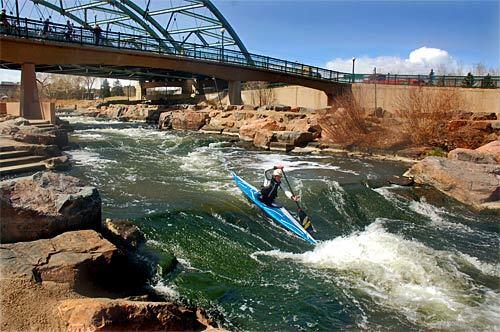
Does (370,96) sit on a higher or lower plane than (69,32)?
lower

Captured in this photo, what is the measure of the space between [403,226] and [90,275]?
7.44m

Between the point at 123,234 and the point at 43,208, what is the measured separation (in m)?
1.62

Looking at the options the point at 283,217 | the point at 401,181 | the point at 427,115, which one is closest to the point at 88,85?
the point at 427,115

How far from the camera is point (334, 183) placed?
1322cm

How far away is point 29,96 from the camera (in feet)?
77.1

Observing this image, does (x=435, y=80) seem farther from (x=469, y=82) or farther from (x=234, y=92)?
(x=234, y=92)

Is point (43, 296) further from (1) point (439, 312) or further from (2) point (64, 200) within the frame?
(1) point (439, 312)

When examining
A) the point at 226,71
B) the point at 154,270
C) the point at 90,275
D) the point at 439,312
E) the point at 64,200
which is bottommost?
the point at 439,312

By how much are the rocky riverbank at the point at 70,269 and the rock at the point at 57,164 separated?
6978 millimetres

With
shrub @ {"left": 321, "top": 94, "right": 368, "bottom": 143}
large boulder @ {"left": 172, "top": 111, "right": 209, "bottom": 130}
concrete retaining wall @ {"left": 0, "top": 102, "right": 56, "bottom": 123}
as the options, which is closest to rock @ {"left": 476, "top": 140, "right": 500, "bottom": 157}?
shrub @ {"left": 321, "top": 94, "right": 368, "bottom": 143}

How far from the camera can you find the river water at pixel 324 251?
6.07 meters

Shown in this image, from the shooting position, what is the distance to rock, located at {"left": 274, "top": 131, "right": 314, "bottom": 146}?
21.6 metres

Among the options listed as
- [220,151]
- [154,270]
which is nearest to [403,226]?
[154,270]

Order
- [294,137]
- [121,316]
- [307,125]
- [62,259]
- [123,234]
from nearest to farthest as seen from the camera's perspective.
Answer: [121,316], [62,259], [123,234], [294,137], [307,125]
